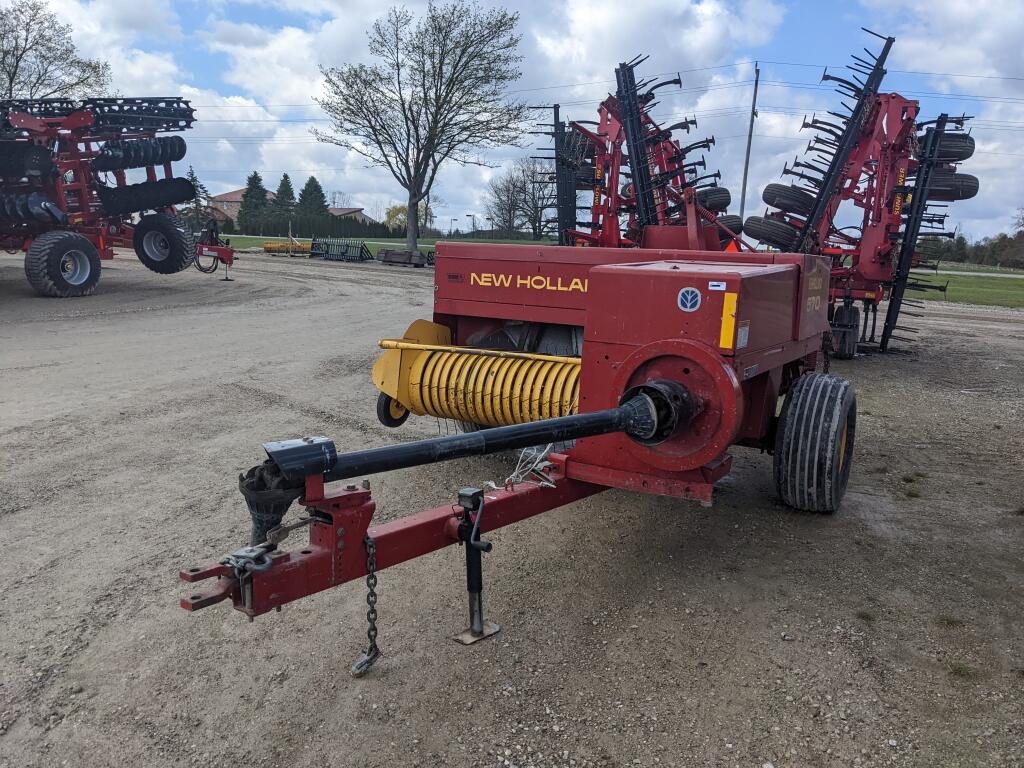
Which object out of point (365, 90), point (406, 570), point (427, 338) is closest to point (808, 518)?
point (406, 570)

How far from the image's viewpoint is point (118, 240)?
55.9 feet

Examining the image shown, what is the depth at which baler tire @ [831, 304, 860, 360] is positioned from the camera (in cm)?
1138

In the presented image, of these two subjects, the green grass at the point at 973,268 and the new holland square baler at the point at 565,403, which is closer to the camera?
the new holland square baler at the point at 565,403

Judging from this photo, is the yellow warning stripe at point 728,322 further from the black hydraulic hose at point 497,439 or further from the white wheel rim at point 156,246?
the white wheel rim at point 156,246

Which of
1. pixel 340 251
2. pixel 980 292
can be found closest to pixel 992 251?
pixel 980 292

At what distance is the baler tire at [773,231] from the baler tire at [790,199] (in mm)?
269

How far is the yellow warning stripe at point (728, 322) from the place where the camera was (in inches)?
141

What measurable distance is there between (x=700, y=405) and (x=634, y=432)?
339 millimetres

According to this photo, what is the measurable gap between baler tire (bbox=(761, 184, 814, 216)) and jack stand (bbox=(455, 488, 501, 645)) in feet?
34.1

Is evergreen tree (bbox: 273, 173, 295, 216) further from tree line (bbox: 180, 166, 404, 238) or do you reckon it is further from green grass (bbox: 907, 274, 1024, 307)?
green grass (bbox: 907, 274, 1024, 307)

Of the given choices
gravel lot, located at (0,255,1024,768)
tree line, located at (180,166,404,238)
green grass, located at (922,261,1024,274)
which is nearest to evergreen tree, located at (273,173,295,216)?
tree line, located at (180,166,404,238)

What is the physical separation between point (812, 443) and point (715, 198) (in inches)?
375

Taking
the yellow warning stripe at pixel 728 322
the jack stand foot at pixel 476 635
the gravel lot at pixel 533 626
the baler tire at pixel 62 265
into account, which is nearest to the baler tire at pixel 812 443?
the gravel lot at pixel 533 626

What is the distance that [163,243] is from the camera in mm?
17797
